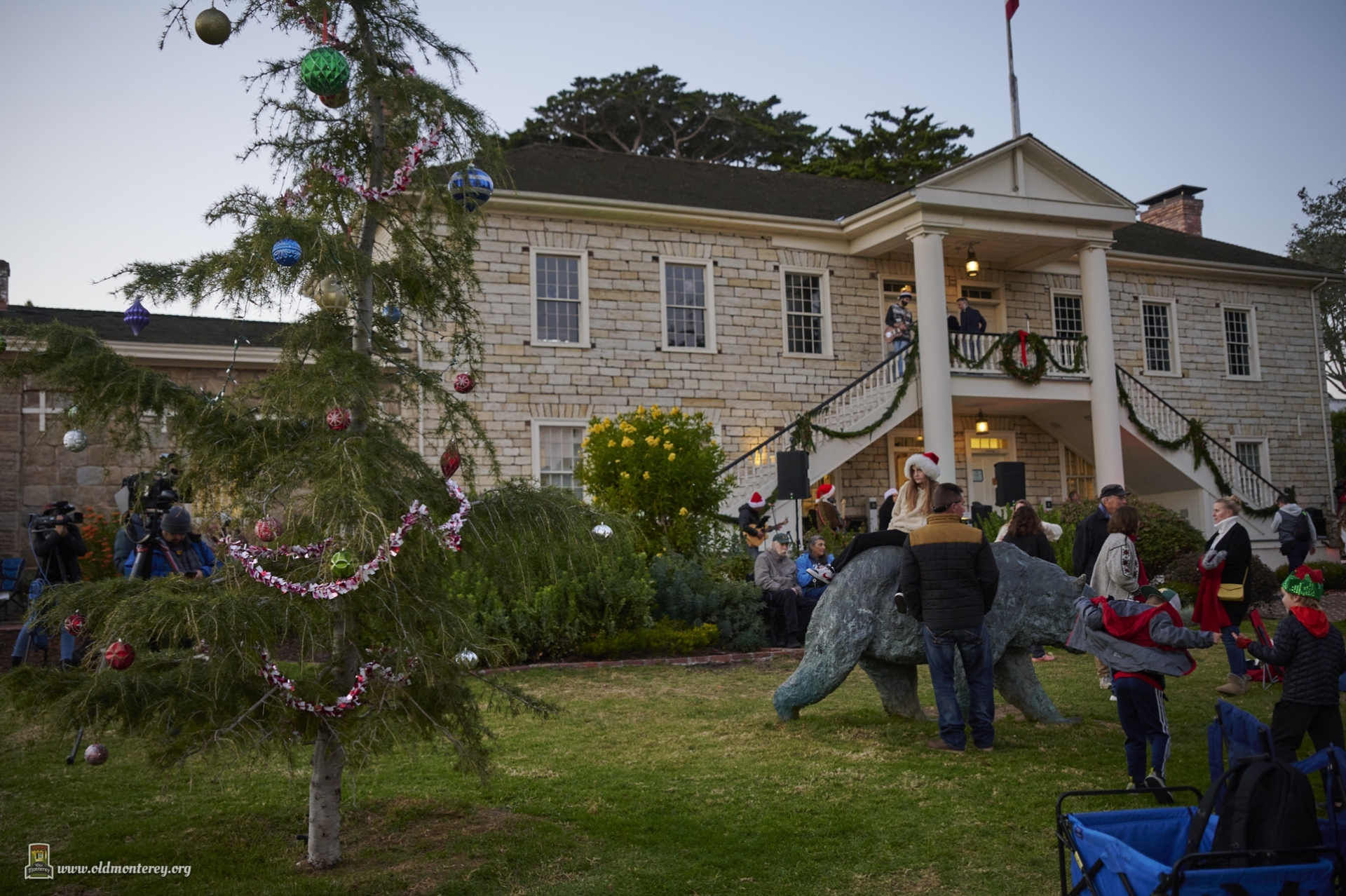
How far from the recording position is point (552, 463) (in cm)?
1928

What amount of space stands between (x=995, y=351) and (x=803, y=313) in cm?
378

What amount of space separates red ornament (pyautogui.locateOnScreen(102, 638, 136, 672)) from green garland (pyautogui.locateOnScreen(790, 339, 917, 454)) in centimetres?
1445

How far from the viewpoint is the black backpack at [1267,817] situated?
341 centimetres

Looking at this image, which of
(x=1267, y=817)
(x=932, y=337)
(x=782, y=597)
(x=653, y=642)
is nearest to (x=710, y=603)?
(x=782, y=597)

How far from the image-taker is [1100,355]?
831 inches

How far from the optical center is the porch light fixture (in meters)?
21.6

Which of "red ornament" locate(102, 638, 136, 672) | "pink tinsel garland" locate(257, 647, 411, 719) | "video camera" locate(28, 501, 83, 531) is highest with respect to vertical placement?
"video camera" locate(28, 501, 83, 531)

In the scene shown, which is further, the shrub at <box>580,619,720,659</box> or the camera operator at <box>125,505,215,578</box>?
the shrub at <box>580,619,720,659</box>

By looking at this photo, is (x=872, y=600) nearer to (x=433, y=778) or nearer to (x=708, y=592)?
(x=433, y=778)

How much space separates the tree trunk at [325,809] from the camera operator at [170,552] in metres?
3.60

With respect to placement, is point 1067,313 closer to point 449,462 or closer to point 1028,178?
point 1028,178

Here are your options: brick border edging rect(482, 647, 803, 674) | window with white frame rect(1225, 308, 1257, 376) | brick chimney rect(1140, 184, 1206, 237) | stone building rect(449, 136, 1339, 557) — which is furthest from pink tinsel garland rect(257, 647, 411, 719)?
brick chimney rect(1140, 184, 1206, 237)

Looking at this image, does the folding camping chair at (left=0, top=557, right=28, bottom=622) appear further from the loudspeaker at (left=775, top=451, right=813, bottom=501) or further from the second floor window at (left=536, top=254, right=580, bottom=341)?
the loudspeaker at (left=775, top=451, right=813, bottom=501)

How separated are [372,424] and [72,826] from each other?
286 cm
